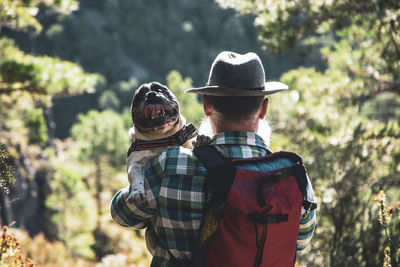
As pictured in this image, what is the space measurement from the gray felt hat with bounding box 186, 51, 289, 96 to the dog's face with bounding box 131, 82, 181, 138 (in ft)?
0.70

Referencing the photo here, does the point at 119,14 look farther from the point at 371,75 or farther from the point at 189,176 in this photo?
the point at 189,176

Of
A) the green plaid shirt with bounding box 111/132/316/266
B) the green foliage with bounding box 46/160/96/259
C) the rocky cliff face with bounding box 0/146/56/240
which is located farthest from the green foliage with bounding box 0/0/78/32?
the green foliage with bounding box 46/160/96/259

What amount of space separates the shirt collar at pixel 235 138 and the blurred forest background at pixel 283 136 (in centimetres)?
68

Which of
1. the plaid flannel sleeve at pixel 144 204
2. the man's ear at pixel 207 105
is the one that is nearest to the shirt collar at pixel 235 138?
the man's ear at pixel 207 105

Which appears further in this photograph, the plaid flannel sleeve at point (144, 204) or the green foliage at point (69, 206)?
the green foliage at point (69, 206)

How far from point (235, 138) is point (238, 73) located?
0.27 m

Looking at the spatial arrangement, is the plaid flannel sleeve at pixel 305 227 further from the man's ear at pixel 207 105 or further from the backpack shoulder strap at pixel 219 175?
the man's ear at pixel 207 105

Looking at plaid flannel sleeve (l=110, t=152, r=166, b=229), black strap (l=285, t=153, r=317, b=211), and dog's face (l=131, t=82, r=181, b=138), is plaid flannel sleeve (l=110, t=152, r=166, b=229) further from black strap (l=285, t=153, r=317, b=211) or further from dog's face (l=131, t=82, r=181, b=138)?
black strap (l=285, t=153, r=317, b=211)

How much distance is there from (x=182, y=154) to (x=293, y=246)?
55 cm

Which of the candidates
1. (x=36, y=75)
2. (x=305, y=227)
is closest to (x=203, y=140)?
(x=305, y=227)

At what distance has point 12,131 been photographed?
39.5 feet

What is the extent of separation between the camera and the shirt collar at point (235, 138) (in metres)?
1.55

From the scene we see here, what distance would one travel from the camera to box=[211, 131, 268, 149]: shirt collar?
1.55 metres

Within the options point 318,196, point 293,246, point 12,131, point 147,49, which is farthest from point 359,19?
point 147,49
